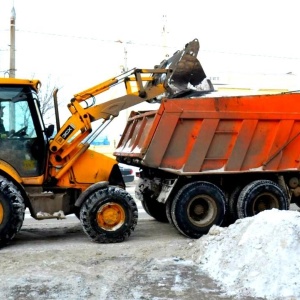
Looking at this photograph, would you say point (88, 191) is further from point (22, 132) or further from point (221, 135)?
point (221, 135)

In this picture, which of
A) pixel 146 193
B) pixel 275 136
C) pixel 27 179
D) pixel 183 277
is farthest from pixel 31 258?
pixel 275 136

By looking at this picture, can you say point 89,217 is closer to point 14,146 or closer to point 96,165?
point 96,165

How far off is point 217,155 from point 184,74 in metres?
1.54

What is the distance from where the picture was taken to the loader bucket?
341 inches

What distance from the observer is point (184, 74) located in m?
8.81

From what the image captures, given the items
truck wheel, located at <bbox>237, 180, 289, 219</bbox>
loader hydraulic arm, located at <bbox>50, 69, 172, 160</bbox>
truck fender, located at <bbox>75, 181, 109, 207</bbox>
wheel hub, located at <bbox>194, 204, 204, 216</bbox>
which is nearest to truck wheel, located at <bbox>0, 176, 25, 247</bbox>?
truck fender, located at <bbox>75, 181, 109, 207</bbox>

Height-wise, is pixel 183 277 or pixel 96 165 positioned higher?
pixel 96 165

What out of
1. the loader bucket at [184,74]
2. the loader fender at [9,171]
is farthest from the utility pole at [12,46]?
the loader fender at [9,171]

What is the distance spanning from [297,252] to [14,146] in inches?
175

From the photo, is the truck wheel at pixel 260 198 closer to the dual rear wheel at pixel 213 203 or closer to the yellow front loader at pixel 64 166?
the dual rear wheel at pixel 213 203

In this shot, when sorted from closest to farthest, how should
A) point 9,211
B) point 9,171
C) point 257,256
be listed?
point 257,256 → point 9,211 → point 9,171

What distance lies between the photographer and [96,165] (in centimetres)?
839

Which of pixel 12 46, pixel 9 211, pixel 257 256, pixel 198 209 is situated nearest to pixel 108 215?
pixel 9 211

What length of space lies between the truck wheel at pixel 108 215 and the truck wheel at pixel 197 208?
0.79 metres
